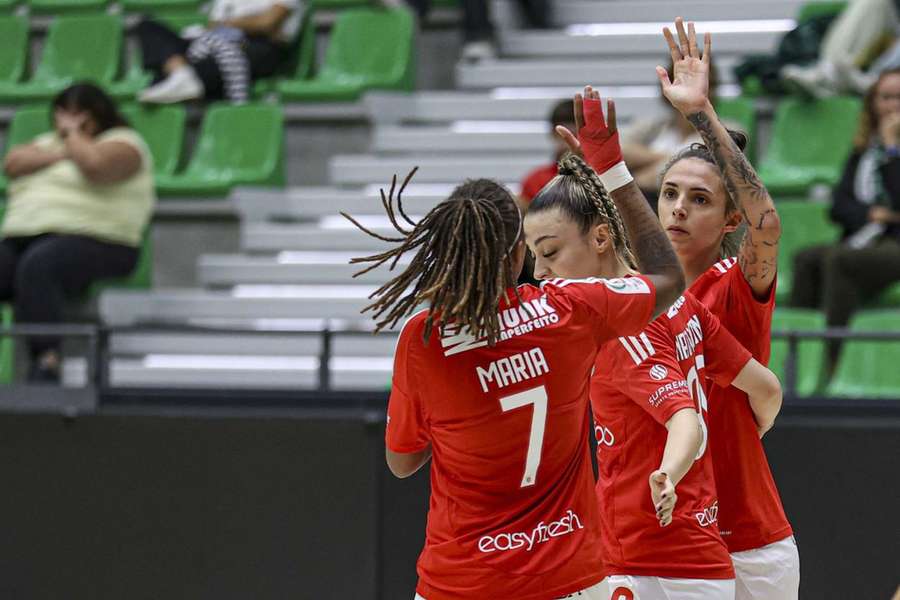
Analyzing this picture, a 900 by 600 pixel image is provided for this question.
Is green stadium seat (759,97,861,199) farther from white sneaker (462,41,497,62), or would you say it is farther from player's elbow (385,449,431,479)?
player's elbow (385,449,431,479)

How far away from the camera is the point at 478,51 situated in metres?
8.70

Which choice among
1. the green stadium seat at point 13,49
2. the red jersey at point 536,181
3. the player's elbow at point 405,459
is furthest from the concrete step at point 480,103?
the player's elbow at point 405,459

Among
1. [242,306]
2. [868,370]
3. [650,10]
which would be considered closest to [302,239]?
[242,306]

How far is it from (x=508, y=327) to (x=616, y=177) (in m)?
0.39

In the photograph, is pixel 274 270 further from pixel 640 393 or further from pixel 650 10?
pixel 640 393

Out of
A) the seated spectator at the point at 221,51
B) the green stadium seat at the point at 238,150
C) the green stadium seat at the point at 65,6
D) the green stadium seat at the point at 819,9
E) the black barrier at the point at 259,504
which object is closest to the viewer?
the black barrier at the point at 259,504

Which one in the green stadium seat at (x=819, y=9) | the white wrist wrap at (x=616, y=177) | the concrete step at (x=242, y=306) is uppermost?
the green stadium seat at (x=819, y=9)

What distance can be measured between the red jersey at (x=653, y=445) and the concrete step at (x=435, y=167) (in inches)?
182

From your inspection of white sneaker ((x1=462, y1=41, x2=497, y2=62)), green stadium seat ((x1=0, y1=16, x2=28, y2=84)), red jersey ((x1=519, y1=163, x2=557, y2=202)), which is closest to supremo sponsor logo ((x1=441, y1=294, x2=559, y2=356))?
red jersey ((x1=519, y1=163, x2=557, y2=202))

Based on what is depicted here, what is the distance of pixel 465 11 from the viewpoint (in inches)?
341

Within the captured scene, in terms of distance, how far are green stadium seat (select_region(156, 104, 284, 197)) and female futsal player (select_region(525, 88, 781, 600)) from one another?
5109mm

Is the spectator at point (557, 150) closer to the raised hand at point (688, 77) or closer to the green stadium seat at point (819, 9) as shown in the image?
the green stadium seat at point (819, 9)

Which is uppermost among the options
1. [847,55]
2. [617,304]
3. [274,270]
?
[847,55]

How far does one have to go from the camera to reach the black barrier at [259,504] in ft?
16.0
